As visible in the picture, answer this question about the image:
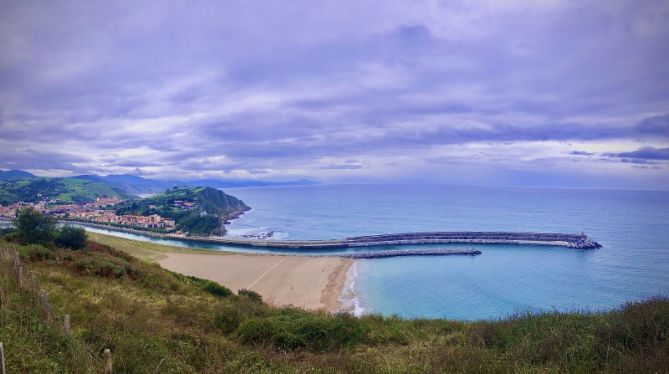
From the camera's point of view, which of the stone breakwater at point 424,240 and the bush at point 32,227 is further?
the stone breakwater at point 424,240

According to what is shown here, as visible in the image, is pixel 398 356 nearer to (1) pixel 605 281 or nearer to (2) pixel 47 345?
(2) pixel 47 345

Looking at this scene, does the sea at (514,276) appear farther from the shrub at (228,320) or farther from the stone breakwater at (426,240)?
the shrub at (228,320)

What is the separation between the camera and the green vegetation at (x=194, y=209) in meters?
77.1

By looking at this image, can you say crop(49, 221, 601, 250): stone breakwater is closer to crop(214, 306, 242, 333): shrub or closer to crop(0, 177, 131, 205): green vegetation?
crop(214, 306, 242, 333): shrub

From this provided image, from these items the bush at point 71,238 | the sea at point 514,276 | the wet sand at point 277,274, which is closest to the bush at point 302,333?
the sea at point 514,276

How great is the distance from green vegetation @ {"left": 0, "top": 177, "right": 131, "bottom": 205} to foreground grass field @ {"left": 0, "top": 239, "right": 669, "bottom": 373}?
10982 cm

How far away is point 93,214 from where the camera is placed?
9488 centimetres

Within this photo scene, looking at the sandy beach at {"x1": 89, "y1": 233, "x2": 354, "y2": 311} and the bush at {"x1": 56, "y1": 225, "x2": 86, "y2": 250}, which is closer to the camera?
the bush at {"x1": 56, "y1": 225, "x2": 86, "y2": 250}

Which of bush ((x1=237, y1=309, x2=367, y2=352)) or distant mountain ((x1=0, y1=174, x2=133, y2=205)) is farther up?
distant mountain ((x1=0, y1=174, x2=133, y2=205))

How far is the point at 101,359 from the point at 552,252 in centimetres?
5777

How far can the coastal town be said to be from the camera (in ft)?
271

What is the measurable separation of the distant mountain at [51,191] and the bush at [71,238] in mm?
88771

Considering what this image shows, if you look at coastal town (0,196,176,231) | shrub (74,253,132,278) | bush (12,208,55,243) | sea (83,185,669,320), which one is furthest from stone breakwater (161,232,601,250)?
shrub (74,253,132,278)

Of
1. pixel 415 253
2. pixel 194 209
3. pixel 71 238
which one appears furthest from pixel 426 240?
pixel 194 209
